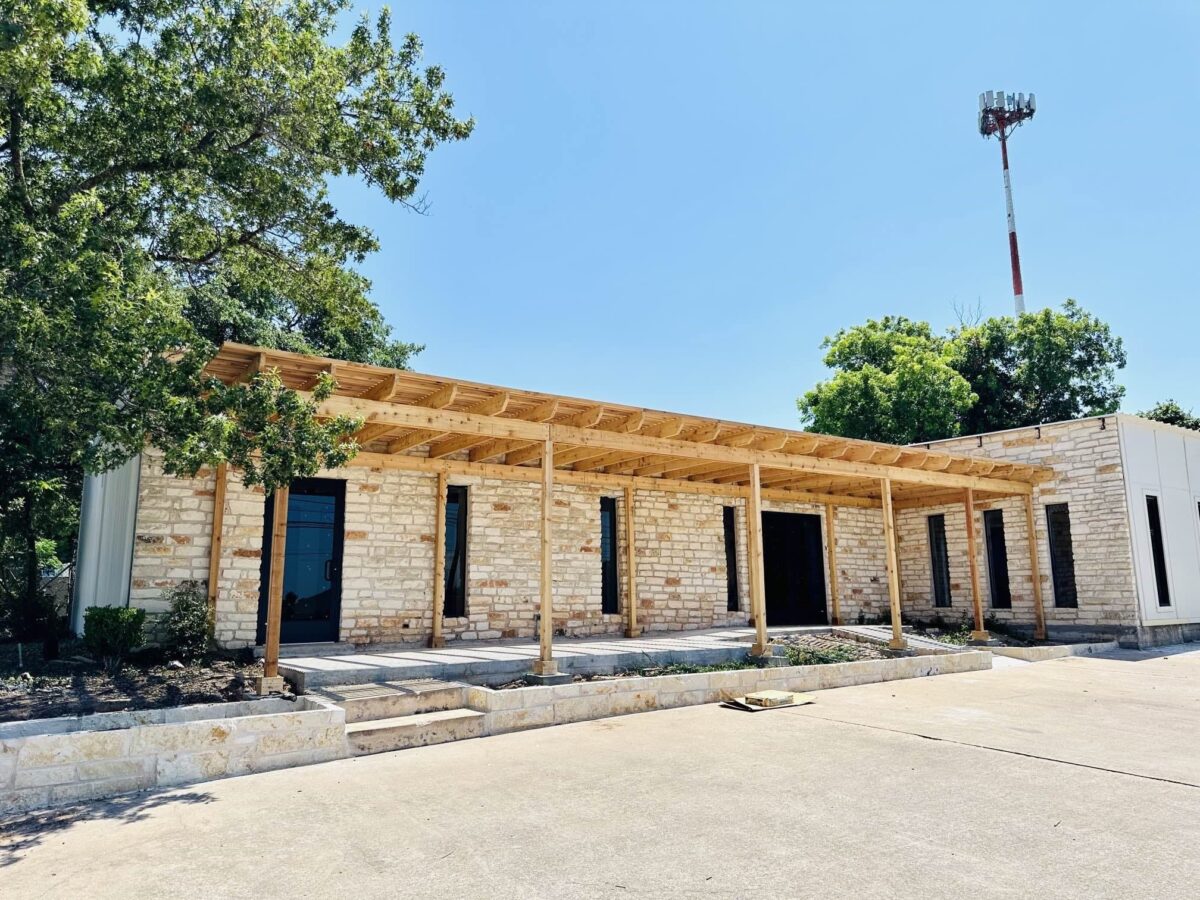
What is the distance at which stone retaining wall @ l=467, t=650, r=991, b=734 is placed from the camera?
673 cm

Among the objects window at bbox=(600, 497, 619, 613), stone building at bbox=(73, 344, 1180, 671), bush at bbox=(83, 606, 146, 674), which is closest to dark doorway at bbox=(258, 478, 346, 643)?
stone building at bbox=(73, 344, 1180, 671)

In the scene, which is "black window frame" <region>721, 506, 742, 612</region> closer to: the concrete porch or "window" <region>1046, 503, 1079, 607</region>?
the concrete porch

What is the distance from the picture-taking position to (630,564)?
1187 centimetres

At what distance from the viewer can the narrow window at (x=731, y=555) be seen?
44.3 feet

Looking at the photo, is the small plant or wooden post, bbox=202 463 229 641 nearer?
wooden post, bbox=202 463 229 641

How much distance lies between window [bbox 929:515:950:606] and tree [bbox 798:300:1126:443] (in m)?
8.09

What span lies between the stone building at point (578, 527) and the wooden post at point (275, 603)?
4cm

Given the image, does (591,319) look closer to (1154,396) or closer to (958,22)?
(958,22)

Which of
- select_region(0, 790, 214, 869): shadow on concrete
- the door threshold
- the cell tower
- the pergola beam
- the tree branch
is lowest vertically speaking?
select_region(0, 790, 214, 869): shadow on concrete

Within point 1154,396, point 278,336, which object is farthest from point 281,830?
point 1154,396

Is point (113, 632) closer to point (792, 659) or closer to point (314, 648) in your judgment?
point (314, 648)

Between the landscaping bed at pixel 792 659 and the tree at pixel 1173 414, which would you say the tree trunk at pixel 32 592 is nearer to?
the landscaping bed at pixel 792 659

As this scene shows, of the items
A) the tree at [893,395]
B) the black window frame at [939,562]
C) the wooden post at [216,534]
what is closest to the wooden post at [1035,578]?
the black window frame at [939,562]

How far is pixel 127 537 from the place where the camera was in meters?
8.30
